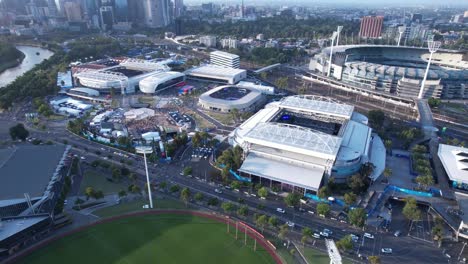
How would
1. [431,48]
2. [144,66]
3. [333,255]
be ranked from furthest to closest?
[144,66] → [431,48] → [333,255]

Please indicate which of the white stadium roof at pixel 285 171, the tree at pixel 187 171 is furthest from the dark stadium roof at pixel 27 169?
the white stadium roof at pixel 285 171

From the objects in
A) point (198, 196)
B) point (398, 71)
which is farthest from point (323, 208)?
point (398, 71)

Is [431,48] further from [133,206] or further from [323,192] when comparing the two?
[133,206]

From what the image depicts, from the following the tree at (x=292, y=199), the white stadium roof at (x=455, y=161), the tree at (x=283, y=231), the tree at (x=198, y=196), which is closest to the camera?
the tree at (x=283, y=231)

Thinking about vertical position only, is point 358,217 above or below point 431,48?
below

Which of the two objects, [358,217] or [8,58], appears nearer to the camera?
[358,217]

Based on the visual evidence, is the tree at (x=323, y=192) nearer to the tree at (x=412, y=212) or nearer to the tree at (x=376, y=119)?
the tree at (x=412, y=212)

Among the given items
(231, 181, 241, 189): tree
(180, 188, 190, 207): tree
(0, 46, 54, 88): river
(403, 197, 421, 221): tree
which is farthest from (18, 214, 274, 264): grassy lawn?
(0, 46, 54, 88): river
